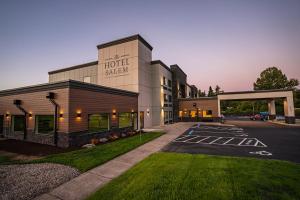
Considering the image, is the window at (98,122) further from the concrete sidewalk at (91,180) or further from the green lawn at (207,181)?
the green lawn at (207,181)

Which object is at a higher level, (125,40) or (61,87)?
(125,40)

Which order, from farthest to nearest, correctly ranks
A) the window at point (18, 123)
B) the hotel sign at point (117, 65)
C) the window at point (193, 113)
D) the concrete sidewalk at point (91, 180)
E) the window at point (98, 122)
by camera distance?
the window at point (193, 113) < the hotel sign at point (117, 65) < the window at point (18, 123) < the window at point (98, 122) < the concrete sidewalk at point (91, 180)

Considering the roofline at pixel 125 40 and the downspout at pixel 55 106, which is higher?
the roofline at pixel 125 40

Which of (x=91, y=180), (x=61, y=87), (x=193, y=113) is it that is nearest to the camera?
(x=91, y=180)

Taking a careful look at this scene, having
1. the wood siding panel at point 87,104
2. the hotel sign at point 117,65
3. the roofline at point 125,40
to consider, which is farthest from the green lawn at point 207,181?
the roofline at point 125,40

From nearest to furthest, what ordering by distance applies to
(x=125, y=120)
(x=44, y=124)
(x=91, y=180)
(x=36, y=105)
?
1. (x=91, y=180)
2. (x=44, y=124)
3. (x=36, y=105)
4. (x=125, y=120)

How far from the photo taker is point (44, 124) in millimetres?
15164

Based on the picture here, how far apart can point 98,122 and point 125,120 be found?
4705mm

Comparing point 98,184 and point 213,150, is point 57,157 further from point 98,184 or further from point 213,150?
point 213,150

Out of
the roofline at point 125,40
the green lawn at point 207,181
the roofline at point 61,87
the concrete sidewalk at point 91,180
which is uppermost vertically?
the roofline at point 125,40

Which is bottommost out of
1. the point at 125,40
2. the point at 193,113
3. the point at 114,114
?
the point at 193,113

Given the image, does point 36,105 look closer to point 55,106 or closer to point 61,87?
point 55,106

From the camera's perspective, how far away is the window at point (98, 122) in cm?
1508

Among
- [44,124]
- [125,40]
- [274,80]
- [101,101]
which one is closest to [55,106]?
[44,124]
